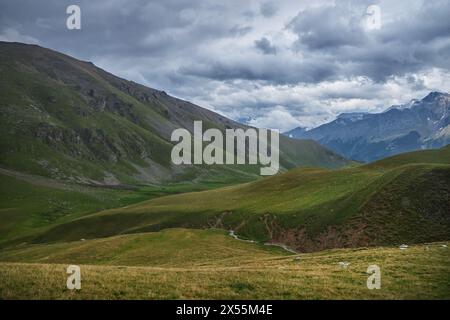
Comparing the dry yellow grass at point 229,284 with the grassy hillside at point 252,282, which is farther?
the grassy hillside at point 252,282

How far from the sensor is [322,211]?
3223 inches

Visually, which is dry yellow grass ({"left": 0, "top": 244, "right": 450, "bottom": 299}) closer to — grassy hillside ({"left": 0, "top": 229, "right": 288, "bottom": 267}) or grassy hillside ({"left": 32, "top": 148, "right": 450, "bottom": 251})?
grassy hillside ({"left": 0, "top": 229, "right": 288, "bottom": 267})

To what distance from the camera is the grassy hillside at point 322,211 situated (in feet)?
228

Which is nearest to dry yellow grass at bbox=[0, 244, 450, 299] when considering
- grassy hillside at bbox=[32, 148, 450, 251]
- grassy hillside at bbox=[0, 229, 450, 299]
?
grassy hillside at bbox=[0, 229, 450, 299]

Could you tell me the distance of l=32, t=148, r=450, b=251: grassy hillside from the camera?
2731 inches

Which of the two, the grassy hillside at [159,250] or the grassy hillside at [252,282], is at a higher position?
the grassy hillside at [252,282]

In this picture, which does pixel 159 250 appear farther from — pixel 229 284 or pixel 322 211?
pixel 229 284

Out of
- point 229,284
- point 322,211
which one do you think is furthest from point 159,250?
point 229,284

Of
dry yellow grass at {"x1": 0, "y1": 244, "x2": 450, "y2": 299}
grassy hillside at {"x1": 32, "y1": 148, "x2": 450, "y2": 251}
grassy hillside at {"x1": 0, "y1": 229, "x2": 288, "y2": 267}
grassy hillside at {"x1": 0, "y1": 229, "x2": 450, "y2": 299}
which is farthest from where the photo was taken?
grassy hillside at {"x1": 32, "y1": 148, "x2": 450, "y2": 251}

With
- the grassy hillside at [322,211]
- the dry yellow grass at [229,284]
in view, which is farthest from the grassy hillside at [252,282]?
the grassy hillside at [322,211]

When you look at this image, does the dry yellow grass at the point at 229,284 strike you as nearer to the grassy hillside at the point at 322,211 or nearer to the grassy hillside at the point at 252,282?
the grassy hillside at the point at 252,282

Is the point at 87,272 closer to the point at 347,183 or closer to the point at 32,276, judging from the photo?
the point at 32,276
